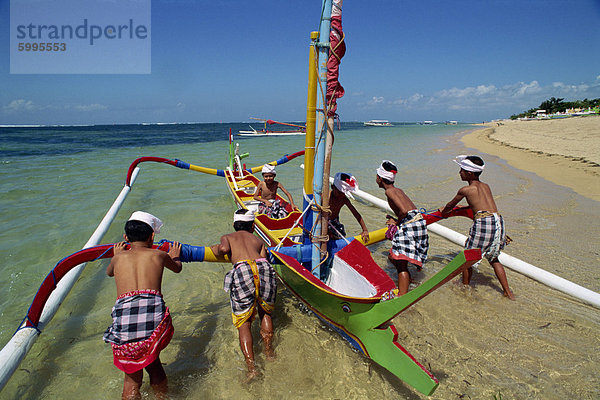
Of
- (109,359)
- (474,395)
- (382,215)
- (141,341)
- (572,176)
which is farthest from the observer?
(572,176)

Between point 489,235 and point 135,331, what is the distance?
384 cm

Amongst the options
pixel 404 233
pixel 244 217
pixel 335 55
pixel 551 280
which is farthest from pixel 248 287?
pixel 551 280

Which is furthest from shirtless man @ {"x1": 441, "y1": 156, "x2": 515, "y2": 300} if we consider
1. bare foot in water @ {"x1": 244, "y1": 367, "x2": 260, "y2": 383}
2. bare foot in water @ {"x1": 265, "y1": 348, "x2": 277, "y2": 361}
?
bare foot in water @ {"x1": 244, "y1": 367, "x2": 260, "y2": 383}

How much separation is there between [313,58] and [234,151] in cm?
831

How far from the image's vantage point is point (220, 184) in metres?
11.7

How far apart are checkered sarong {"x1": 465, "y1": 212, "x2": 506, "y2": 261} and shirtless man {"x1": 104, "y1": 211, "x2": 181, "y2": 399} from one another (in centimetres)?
352

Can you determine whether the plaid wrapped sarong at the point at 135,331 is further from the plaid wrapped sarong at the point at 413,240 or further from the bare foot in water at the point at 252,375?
the plaid wrapped sarong at the point at 413,240

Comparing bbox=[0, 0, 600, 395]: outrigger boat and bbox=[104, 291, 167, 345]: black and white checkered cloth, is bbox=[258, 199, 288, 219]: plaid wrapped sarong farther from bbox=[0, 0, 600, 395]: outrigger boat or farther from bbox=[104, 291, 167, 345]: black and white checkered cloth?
bbox=[104, 291, 167, 345]: black and white checkered cloth

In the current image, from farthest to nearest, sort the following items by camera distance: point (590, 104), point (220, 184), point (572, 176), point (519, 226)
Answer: point (590, 104)
point (220, 184)
point (572, 176)
point (519, 226)

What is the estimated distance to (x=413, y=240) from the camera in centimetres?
365

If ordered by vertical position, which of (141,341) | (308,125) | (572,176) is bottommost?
(141,341)

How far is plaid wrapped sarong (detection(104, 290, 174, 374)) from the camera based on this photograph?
7.43 feet

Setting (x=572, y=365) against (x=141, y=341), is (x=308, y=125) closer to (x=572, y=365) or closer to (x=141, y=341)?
(x=141, y=341)

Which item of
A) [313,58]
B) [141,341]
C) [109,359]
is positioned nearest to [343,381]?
[141,341]
